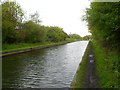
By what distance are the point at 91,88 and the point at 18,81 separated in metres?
5.68

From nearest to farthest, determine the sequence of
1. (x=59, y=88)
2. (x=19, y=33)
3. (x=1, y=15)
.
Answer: (x=59, y=88)
(x=1, y=15)
(x=19, y=33)

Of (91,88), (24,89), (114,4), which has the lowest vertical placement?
(24,89)

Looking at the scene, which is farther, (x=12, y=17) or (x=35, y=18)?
(x=35, y=18)

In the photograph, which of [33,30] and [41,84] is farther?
[33,30]

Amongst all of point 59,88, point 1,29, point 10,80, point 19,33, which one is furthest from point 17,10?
point 59,88

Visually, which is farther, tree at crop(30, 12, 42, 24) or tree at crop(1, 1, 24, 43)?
tree at crop(30, 12, 42, 24)

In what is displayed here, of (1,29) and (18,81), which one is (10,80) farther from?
(1,29)

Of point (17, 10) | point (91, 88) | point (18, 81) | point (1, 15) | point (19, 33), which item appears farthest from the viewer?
point (19, 33)

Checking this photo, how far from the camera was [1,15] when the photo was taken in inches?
1011

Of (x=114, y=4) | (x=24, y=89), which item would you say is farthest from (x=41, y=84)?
(x=114, y=4)

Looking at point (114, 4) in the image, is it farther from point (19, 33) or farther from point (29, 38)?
point (29, 38)

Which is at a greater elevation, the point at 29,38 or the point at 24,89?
the point at 29,38

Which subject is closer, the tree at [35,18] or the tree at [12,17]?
the tree at [12,17]

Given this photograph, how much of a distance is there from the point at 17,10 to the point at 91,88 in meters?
38.6
